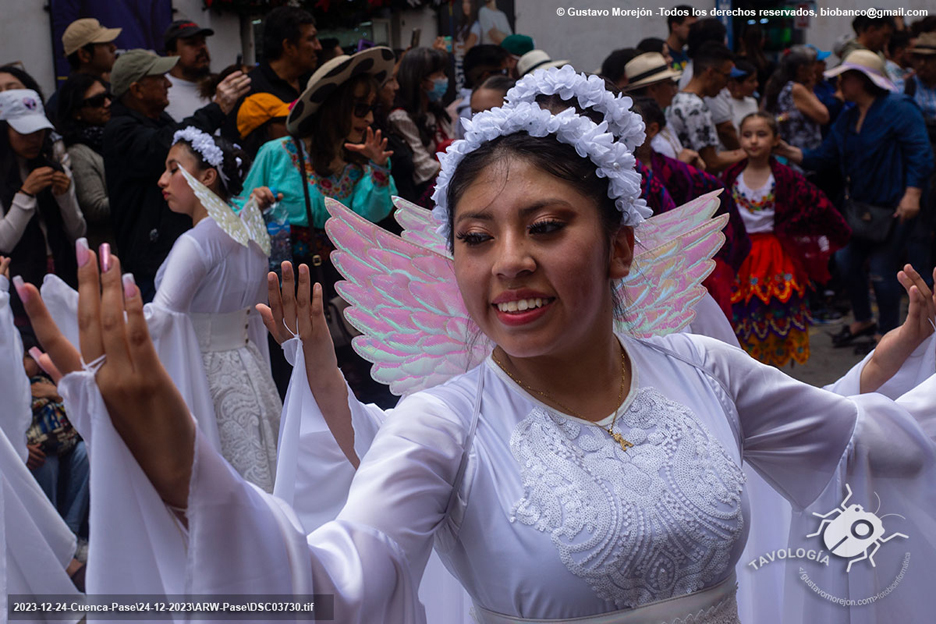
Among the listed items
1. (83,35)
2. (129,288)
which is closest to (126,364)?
(129,288)

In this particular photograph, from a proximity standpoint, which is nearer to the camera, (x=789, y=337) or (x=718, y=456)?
(x=718, y=456)

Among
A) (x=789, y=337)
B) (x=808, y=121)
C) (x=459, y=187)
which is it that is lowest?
(x=789, y=337)

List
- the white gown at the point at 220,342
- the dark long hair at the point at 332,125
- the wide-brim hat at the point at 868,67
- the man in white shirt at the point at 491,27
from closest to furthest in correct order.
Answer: the white gown at the point at 220,342 < the dark long hair at the point at 332,125 < the wide-brim hat at the point at 868,67 < the man in white shirt at the point at 491,27


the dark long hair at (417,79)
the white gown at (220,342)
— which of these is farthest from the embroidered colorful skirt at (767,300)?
the white gown at (220,342)

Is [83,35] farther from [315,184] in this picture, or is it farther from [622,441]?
[622,441]

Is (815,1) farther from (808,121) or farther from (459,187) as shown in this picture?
(459,187)

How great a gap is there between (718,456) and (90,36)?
504cm

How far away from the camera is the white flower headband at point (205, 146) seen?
426cm

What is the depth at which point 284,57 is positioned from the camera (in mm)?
5250

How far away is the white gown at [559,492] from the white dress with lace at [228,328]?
101 inches

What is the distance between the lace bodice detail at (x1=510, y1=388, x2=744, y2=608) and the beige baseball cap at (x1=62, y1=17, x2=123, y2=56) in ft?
15.8

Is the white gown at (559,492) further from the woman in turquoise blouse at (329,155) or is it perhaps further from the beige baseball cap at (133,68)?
the beige baseball cap at (133,68)

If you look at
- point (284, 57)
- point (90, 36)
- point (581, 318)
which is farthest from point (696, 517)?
point (90, 36)

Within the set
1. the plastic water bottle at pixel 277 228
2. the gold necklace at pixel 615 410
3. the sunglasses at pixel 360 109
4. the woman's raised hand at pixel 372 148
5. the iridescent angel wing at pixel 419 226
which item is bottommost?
the plastic water bottle at pixel 277 228
